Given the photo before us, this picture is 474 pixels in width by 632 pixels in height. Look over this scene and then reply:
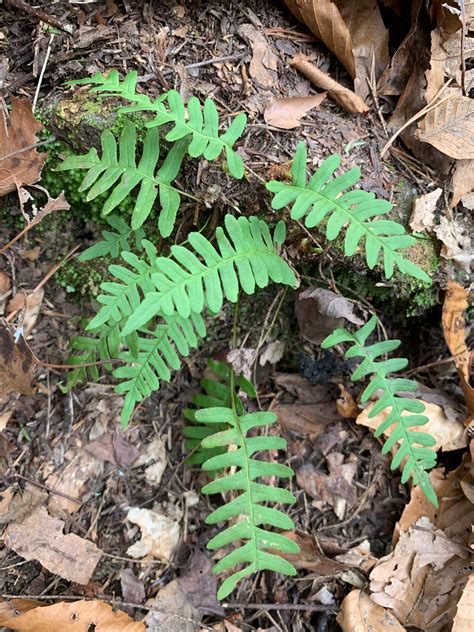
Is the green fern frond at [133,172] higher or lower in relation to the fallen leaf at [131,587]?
higher

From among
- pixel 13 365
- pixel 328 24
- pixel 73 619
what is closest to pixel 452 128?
pixel 328 24

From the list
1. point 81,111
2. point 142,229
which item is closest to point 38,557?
point 142,229

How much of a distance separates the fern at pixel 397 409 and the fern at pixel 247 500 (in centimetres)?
50

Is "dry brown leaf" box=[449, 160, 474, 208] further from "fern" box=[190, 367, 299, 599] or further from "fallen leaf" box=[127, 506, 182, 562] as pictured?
"fallen leaf" box=[127, 506, 182, 562]

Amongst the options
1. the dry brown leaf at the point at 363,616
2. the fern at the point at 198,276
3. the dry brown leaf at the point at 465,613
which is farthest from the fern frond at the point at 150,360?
the dry brown leaf at the point at 465,613

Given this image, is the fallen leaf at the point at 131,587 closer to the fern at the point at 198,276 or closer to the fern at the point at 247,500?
the fern at the point at 247,500

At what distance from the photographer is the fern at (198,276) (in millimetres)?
2068

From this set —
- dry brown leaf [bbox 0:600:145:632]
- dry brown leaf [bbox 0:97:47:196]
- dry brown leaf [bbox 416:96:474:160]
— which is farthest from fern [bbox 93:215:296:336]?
dry brown leaf [bbox 0:600:145:632]

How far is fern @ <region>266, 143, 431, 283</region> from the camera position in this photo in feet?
7.32

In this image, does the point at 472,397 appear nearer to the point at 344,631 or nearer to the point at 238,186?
the point at 344,631

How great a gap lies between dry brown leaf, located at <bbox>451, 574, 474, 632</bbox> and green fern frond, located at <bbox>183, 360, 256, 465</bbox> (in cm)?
132

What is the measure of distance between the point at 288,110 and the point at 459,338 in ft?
4.87

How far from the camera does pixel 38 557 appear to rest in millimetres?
2596

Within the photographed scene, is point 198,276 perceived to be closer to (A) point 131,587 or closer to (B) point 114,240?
(B) point 114,240
